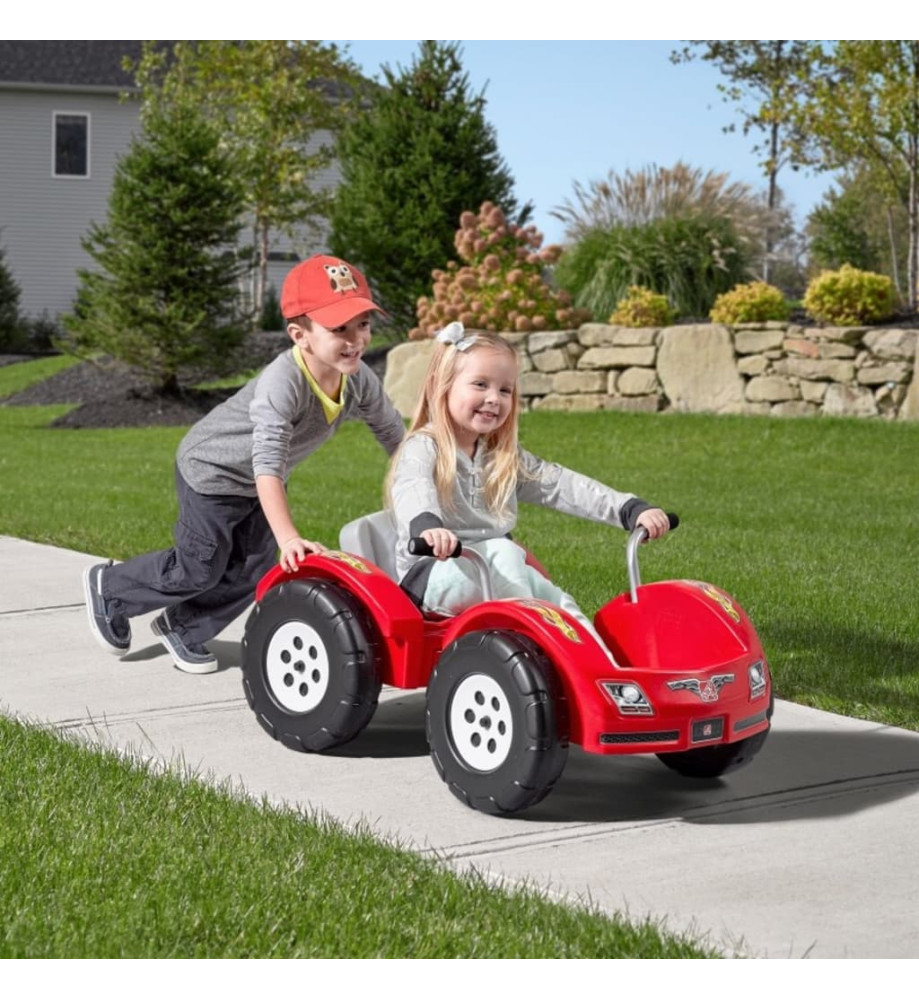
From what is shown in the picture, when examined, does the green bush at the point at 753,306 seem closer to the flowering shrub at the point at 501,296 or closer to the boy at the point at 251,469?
the flowering shrub at the point at 501,296

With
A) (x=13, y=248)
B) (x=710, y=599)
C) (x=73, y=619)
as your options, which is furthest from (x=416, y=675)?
(x=13, y=248)

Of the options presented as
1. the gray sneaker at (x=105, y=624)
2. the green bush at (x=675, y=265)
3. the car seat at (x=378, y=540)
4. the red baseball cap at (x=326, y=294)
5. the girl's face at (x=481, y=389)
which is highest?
the green bush at (x=675, y=265)

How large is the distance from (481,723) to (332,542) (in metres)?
4.78

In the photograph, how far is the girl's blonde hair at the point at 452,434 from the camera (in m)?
4.66

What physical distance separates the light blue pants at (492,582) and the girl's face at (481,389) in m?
0.37

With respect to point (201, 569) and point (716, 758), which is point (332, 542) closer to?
point (201, 569)

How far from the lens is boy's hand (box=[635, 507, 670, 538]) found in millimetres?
4500

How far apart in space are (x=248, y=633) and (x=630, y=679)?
135cm

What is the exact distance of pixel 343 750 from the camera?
473 cm

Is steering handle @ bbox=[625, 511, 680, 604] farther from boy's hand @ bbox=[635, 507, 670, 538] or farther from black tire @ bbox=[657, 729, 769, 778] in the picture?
black tire @ bbox=[657, 729, 769, 778]

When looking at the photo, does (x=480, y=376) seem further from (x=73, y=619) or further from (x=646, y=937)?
(x=73, y=619)

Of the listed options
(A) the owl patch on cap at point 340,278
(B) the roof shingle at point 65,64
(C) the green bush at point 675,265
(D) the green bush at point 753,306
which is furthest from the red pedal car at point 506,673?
(B) the roof shingle at point 65,64

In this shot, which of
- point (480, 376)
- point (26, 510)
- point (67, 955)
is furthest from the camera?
point (26, 510)

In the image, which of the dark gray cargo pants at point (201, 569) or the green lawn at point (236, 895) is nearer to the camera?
the green lawn at point (236, 895)
